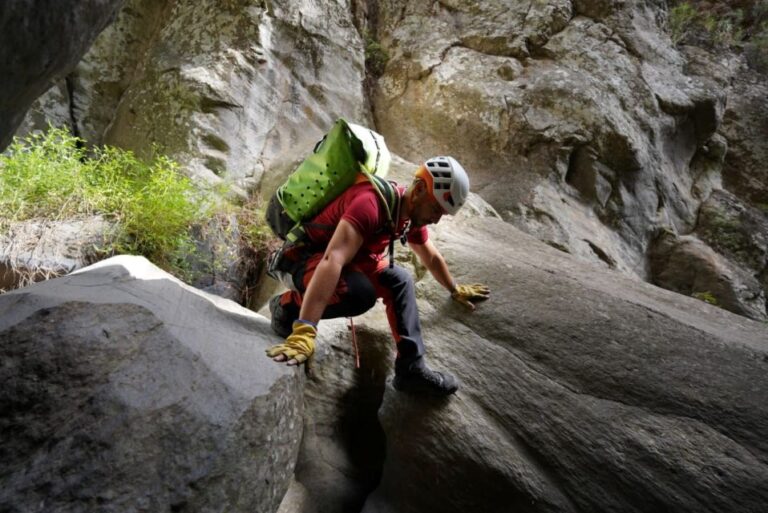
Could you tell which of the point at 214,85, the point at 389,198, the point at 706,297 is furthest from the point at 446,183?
the point at 706,297

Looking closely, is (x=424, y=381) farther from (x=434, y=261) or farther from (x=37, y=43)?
(x=37, y=43)

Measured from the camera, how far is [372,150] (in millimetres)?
3240

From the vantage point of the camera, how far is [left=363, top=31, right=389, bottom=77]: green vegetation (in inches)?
376

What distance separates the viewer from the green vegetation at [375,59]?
955 centimetres

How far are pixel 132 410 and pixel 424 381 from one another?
1989 millimetres

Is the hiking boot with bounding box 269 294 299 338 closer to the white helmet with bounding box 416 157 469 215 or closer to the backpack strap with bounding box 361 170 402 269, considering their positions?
the backpack strap with bounding box 361 170 402 269

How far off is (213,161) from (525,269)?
4.90 m

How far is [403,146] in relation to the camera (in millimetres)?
8758

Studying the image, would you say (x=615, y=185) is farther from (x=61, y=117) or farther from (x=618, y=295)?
(x=61, y=117)

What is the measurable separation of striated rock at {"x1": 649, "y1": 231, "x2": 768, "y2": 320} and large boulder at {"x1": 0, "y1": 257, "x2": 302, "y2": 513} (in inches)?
334

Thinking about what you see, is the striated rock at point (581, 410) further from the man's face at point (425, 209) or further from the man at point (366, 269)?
the man's face at point (425, 209)

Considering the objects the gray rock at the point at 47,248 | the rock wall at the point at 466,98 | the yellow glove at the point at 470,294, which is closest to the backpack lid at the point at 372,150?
the yellow glove at the point at 470,294

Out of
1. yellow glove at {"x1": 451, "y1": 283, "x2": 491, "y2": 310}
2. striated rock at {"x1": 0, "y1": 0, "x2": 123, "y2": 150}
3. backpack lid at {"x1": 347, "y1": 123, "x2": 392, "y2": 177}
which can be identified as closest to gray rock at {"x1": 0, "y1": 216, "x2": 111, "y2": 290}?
striated rock at {"x1": 0, "y1": 0, "x2": 123, "y2": 150}

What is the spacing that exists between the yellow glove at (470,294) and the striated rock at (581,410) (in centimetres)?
9
